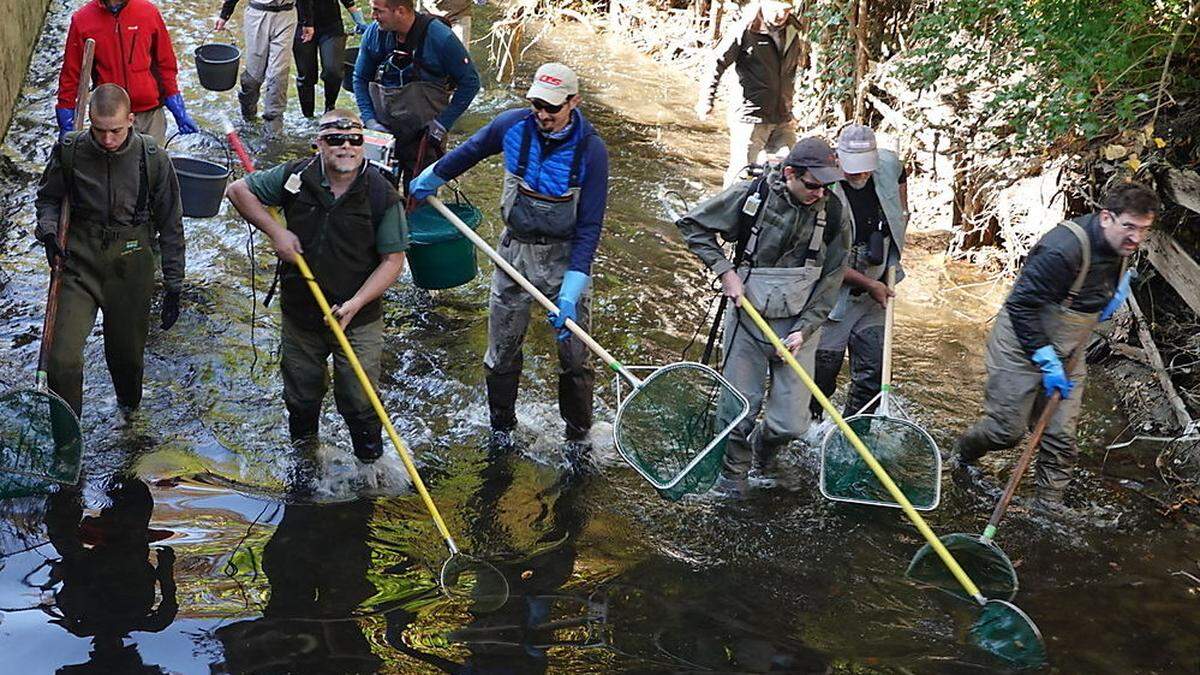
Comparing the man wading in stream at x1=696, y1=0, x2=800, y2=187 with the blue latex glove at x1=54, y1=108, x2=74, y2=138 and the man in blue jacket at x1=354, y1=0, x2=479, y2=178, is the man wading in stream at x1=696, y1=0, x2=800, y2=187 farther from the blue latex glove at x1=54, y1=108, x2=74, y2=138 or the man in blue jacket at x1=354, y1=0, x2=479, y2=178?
the blue latex glove at x1=54, y1=108, x2=74, y2=138

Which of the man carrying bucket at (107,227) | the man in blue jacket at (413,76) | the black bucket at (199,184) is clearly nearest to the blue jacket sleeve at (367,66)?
the man in blue jacket at (413,76)

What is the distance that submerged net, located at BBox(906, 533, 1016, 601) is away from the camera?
18.8ft

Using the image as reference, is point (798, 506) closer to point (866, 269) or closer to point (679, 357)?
point (866, 269)

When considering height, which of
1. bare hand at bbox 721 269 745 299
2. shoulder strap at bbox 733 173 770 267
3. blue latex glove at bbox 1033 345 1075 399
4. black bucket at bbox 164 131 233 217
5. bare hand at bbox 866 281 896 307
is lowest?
blue latex glove at bbox 1033 345 1075 399

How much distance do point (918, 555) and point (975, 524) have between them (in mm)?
1068

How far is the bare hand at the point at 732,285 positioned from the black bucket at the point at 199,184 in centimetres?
341

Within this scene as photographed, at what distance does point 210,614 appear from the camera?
17.2 feet

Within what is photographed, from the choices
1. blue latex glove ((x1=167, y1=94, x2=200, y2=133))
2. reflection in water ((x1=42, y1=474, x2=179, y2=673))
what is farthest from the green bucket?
blue latex glove ((x1=167, y1=94, x2=200, y2=133))

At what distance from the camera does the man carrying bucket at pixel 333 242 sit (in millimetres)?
5727

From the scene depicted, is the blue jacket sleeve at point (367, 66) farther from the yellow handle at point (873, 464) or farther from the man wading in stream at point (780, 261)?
the yellow handle at point (873, 464)

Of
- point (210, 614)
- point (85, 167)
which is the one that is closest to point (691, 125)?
point (85, 167)

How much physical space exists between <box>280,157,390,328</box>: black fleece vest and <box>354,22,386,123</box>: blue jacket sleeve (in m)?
2.53

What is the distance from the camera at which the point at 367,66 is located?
27.1 ft

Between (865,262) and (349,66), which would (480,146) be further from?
(349,66)
